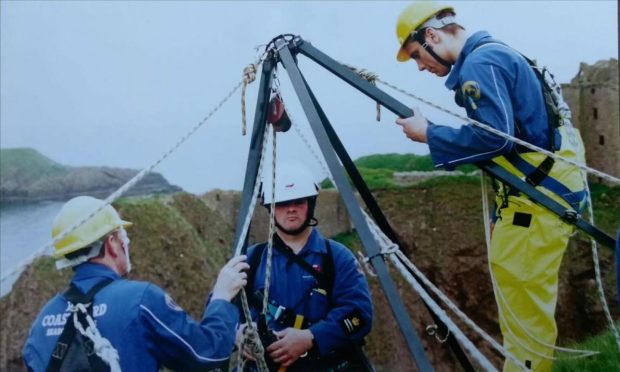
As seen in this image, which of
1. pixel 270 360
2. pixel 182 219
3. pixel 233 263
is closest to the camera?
pixel 233 263

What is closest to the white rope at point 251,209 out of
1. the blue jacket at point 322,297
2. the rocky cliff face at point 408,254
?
the blue jacket at point 322,297

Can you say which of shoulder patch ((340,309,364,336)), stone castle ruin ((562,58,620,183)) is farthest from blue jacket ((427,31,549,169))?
Answer: stone castle ruin ((562,58,620,183))

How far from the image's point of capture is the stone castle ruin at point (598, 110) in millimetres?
13461

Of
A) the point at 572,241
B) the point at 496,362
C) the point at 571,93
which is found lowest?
the point at 496,362

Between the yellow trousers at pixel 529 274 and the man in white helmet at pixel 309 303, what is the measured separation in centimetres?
75

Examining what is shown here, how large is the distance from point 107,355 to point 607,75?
1390 centimetres

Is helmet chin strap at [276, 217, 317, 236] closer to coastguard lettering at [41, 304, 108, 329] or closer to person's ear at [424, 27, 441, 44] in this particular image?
person's ear at [424, 27, 441, 44]

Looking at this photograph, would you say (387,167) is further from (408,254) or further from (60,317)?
(60,317)

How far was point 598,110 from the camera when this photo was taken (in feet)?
45.0

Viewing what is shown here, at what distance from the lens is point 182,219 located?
11.2m

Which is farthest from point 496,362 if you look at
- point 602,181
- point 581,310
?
point 602,181

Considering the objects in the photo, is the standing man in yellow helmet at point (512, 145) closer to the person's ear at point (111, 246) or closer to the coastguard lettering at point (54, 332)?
the person's ear at point (111, 246)

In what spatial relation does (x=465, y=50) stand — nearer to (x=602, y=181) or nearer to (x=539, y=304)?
(x=539, y=304)

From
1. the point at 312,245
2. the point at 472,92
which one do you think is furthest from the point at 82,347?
the point at 472,92
